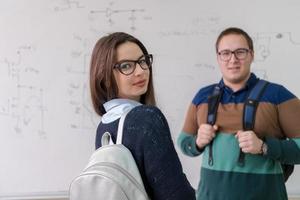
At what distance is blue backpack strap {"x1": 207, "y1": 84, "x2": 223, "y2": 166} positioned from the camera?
154cm

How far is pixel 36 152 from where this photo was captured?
2.27 metres

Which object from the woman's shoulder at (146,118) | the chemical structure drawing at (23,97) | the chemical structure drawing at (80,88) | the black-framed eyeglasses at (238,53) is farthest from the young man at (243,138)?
the chemical structure drawing at (23,97)

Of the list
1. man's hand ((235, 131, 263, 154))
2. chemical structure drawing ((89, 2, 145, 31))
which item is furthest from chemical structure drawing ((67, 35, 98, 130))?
man's hand ((235, 131, 263, 154))

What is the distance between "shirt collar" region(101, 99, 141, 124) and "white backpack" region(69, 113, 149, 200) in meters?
0.09

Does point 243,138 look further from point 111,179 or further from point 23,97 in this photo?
point 23,97

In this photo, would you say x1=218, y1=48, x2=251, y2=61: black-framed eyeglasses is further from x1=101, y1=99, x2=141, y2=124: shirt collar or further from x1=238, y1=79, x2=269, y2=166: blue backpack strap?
x1=101, y1=99, x2=141, y2=124: shirt collar

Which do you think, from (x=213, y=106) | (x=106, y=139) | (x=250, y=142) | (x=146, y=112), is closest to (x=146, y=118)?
(x=146, y=112)

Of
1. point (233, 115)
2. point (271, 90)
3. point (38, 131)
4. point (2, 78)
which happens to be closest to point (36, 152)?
point (38, 131)

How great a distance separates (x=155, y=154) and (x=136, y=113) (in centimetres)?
10

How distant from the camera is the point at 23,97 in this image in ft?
7.43

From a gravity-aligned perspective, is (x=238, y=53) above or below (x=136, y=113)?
above

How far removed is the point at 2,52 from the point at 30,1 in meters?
0.36

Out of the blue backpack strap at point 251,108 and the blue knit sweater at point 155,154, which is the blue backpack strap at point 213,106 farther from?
the blue knit sweater at point 155,154

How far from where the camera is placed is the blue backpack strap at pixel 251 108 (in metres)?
1.44
